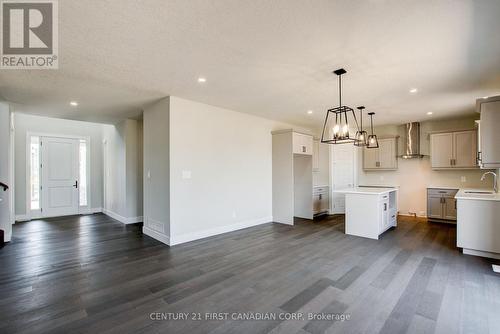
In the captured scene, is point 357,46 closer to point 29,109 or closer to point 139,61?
point 139,61

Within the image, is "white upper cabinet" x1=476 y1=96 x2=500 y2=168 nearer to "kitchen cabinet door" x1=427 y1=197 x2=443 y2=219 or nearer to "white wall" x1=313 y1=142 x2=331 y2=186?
"kitchen cabinet door" x1=427 y1=197 x2=443 y2=219

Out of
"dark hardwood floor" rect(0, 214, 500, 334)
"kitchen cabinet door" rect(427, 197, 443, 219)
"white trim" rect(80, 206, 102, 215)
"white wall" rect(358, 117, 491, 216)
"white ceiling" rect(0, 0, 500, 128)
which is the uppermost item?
"white ceiling" rect(0, 0, 500, 128)

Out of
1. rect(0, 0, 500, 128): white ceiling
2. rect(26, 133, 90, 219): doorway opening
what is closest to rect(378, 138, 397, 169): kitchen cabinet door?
rect(0, 0, 500, 128): white ceiling

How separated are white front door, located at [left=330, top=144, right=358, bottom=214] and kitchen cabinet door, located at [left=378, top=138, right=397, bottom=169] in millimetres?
747

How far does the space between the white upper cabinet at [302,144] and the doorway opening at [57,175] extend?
264 inches

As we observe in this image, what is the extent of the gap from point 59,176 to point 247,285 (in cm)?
738

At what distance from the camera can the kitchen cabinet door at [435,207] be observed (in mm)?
6137

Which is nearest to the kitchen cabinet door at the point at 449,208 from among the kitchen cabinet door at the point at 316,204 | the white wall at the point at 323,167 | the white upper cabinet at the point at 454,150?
the white upper cabinet at the point at 454,150

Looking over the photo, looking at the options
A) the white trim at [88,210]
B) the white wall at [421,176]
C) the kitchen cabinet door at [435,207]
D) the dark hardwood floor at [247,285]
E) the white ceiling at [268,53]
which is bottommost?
the dark hardwood floor at [247,285]

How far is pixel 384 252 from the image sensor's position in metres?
3.97

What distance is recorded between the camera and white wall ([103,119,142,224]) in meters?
6.17

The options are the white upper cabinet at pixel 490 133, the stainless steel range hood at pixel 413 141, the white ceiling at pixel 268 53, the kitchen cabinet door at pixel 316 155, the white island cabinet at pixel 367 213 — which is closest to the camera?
the white ceiling at pixel 268 53

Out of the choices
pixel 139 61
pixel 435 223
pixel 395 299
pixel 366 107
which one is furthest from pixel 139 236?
pixel 435 223

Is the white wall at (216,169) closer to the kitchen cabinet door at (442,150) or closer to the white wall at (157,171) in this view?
the white wall at (157,171)
